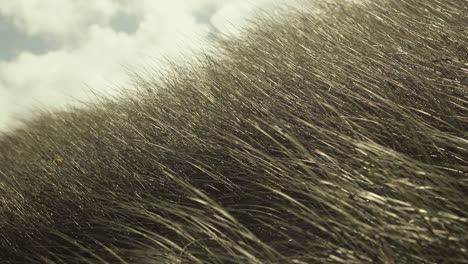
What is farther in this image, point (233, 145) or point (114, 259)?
point (233, 145)

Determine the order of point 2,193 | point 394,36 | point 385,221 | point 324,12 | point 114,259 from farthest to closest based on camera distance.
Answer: point 324,12
point 2,193
point 394,36
point 114,259
point 385,221

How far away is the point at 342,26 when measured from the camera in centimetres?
239

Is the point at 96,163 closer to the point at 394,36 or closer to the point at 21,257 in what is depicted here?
the point at 21,257

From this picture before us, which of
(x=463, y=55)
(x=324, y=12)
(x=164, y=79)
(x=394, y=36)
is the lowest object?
(x=463, y=55)

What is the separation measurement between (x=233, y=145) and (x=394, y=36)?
3.10ft

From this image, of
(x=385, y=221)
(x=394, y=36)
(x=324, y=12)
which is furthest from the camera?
(x=324, y=12)

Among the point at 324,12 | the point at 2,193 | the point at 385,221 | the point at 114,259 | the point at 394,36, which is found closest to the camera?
the point at 385,221

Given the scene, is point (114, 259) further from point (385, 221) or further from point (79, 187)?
point (385, 221)

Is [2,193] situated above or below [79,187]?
above

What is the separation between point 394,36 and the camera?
2.11 meters

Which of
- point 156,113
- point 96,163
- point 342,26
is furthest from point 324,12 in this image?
point 96,163

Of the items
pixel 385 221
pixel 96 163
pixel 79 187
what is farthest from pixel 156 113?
pixel 385 221

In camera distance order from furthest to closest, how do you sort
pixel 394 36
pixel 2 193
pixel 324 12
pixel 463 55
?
1. pixel 324 12
2. pixel 2 193
3. pixel 394 36
4. pixel 463 55

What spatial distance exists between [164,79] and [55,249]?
1393mm
